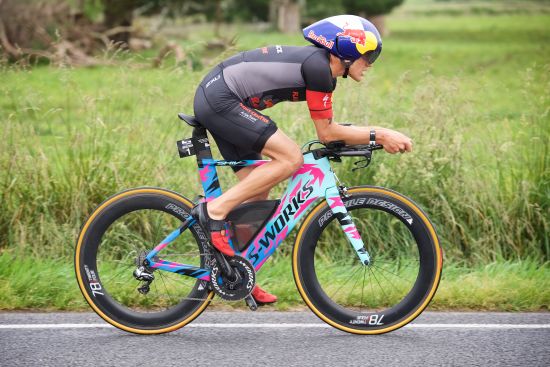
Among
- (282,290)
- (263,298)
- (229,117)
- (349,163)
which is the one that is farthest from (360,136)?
(349,163)

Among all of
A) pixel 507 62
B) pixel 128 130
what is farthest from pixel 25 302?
pixel 507 62

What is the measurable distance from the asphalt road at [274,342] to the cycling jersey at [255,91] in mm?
1163

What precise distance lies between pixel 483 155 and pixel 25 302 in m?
3.97

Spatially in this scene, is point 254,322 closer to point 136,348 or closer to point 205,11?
point 136,348

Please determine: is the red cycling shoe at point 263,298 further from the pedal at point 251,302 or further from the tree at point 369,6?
the tree at point 369,6

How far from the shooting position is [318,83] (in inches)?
190

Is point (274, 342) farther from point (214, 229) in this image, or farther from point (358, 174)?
point (358, 174)

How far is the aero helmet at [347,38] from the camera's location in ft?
15.8

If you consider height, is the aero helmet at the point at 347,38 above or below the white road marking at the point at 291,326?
above

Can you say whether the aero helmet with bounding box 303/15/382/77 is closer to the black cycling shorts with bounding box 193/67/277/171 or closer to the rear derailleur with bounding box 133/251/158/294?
the black cycling shorts with bounding box 193/67/277/171

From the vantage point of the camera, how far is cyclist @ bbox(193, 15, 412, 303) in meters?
4.85

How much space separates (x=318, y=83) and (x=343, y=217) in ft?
2.75

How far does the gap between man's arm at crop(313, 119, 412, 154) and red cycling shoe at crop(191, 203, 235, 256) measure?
2.60 ft

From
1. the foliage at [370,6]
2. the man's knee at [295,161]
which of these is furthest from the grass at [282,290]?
the foliage at [370,6]
